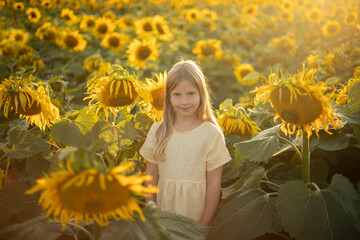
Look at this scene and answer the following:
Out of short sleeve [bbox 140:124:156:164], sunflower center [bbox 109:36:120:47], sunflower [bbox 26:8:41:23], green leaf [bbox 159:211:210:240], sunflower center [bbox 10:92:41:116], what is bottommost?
green leaf [bbox 159:211:210:240]

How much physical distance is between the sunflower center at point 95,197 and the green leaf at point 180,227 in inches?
12.5

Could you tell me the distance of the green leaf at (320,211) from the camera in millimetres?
1302

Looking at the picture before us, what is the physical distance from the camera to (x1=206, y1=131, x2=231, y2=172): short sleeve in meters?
1.68

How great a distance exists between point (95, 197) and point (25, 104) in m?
0.93

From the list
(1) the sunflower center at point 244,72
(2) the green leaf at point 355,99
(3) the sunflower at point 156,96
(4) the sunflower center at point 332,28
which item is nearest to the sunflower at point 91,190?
(3) the sunflower at point 156,96

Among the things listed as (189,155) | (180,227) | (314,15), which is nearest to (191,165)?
(189,155)

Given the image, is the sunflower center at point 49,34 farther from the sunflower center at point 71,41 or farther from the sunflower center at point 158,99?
the sunflower center at point 158,99

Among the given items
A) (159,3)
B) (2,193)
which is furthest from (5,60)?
(159,3)

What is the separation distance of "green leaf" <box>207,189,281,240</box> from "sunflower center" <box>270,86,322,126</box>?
39cm

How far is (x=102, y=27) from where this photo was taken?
4.95m

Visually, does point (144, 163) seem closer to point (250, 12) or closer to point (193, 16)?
point (193, 16)

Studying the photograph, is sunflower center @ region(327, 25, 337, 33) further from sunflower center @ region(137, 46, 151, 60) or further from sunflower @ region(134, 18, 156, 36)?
sunflower center @ region(137, 46, 151, 60)

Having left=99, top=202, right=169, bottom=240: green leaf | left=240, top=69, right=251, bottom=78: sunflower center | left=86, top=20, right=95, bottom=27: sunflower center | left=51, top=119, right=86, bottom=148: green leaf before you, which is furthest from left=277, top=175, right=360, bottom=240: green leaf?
left=86, top=20, right=95, bottom=27: sunflower center

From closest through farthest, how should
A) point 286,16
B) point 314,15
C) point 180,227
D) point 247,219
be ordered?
point 180,227 → point 247,219 → point 314,15 → point 286,16
